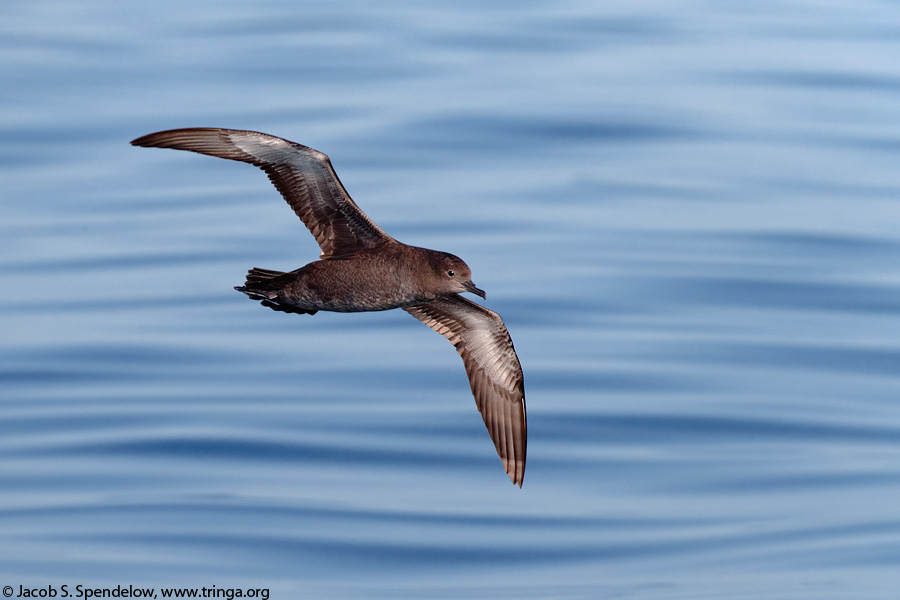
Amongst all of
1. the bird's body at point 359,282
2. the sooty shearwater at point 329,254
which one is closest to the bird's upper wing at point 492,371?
the sooty shearwater at point 329,254

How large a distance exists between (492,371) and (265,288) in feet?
7.74

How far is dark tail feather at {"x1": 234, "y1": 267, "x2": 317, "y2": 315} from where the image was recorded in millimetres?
9648

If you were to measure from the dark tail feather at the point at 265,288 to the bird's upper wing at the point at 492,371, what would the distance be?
1.61 m

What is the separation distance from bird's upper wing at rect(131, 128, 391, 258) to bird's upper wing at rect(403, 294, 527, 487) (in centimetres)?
145

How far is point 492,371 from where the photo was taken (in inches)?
446

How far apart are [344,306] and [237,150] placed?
1264mm

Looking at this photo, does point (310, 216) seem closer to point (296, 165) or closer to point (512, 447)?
point (296, 165)

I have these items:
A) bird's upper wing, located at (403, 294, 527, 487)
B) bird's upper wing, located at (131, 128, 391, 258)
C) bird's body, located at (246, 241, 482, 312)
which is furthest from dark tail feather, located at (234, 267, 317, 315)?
bird's upper wing, located at (403, 294, 527, 487)

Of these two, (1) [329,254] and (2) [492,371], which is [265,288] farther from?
(2) [492,371]

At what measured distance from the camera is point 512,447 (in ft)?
36.7

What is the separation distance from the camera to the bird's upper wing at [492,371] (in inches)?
440

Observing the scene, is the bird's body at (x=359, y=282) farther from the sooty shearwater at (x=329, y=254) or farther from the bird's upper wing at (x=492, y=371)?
the bird's upper wing at (x=492, y=371)

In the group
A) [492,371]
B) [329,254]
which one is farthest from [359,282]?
[492,371]

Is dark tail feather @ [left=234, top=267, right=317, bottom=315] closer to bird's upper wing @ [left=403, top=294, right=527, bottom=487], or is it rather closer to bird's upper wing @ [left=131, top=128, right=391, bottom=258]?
bird's upper wing @ [left=131, top=128, right=391, bottom=258]
